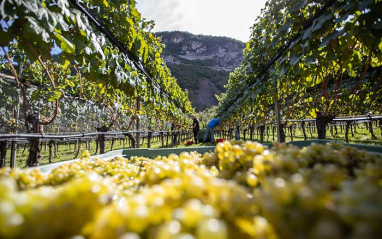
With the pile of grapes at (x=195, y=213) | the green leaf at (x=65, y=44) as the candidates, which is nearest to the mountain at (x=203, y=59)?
the green leaf at (x=65, y=44)

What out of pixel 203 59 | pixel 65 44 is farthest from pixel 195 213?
pixel 203 59

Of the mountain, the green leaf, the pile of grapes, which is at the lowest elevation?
the pile of grapes

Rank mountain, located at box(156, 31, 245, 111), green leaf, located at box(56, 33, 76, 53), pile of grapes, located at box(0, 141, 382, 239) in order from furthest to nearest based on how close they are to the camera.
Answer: mountain, located at box(156, 31, 245, 111) → green leaf, located at box(56, 33, 76, 53) → pile of grapes, located at box(0, 141, 382, 239)

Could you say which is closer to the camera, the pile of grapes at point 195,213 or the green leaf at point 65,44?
Answer: the pile of grapes at point 195,213

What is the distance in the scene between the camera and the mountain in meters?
69.9

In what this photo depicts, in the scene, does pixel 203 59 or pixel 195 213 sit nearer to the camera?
pixel 195 213

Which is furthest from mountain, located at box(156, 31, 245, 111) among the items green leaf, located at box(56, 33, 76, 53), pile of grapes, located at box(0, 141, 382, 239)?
pile of grapes, located at box(0, 141, 382, 239)

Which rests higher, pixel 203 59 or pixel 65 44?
pixel 203 59

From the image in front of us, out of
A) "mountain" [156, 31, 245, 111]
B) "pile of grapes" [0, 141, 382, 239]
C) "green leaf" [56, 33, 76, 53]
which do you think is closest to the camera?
"pile of grapes" [0, 141, 382, 239]

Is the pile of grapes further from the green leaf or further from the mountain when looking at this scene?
the mountain

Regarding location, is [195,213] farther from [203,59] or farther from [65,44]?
[203,59]

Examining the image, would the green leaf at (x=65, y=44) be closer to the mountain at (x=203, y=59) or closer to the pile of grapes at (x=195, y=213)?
→ the pile of grapes at (x=195, y=213)

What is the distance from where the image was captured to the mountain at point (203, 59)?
69.9m

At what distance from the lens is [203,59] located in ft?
318
